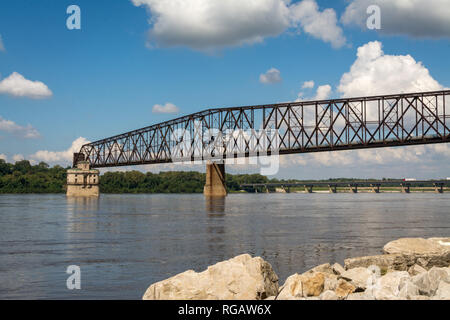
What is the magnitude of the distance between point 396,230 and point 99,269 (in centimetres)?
2614

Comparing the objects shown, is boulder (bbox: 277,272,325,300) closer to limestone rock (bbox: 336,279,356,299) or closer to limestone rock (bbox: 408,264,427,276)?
limestone rock (bbox: 336,279,356,299)

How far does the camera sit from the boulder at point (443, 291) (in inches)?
451

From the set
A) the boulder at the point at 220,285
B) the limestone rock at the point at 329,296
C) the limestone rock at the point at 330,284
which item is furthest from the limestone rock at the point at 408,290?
the boulder at the point at 220,285

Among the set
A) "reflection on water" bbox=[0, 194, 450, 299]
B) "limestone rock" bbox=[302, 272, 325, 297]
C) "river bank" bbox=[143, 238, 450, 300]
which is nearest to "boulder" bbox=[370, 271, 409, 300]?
"river bank" bbox=[143, 238, 450, 300]

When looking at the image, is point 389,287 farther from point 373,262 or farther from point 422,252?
point 422,252

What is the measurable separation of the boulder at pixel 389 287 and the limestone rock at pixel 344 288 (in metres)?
0.60

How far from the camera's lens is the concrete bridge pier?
132375mm

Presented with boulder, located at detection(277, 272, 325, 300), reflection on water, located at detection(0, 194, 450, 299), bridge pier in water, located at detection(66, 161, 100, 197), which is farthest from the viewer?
bridge pier in water, located at detection(66, 161, 100, 197)

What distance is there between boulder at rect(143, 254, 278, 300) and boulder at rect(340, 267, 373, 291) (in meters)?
2.21

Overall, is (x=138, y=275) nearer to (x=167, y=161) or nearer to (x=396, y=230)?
(x=396, y=230)

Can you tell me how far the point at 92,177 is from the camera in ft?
557

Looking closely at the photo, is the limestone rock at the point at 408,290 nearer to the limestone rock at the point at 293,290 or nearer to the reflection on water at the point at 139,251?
the limestone rock at the point at 293,290

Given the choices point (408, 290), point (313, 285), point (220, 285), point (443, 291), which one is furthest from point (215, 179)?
point (443, 291)
